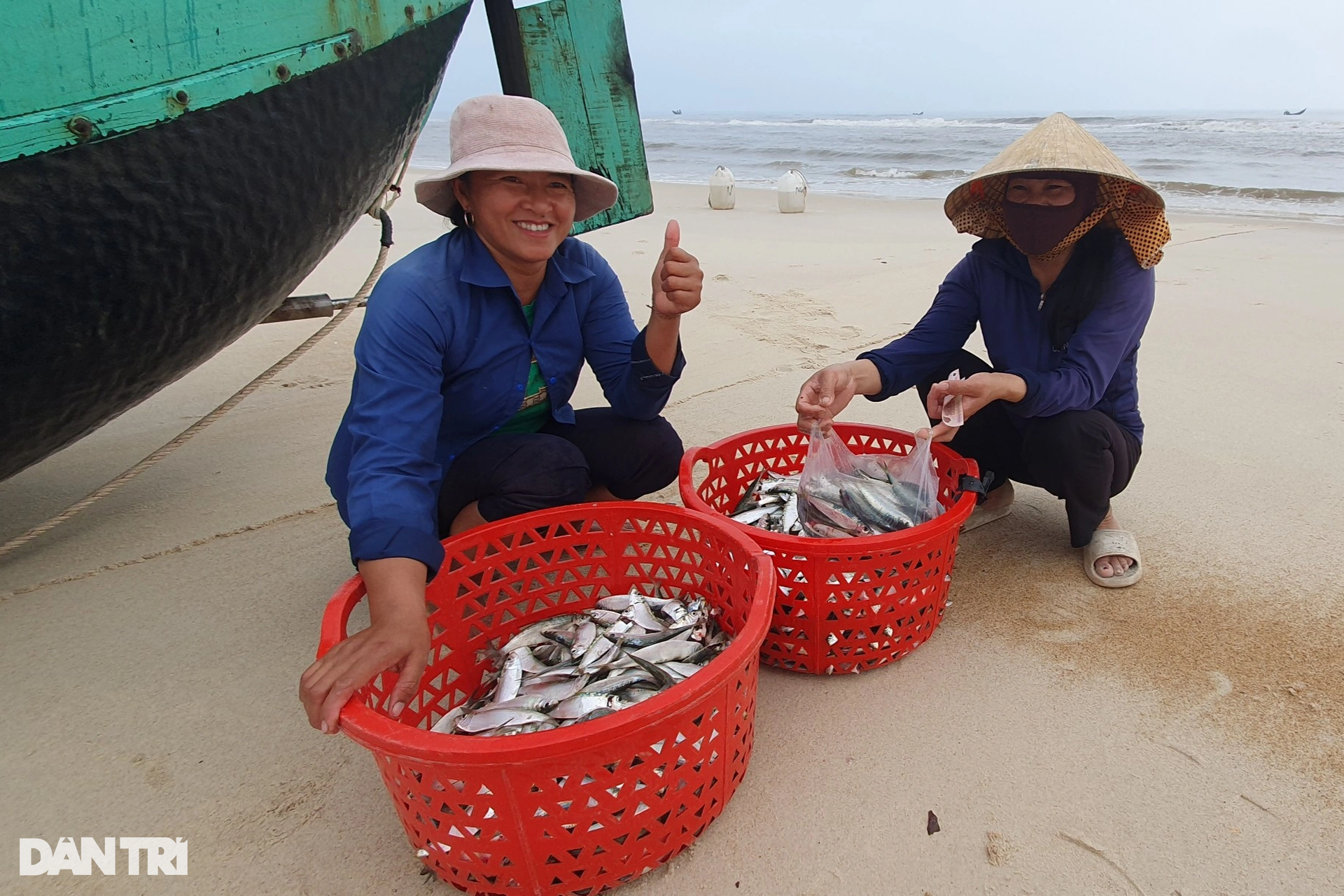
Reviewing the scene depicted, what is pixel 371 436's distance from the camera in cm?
188

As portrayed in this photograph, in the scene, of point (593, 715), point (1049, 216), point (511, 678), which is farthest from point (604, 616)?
point (1049, 216)

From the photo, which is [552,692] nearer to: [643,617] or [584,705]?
[584,705]

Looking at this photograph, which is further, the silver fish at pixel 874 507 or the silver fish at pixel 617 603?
the silver fish at pixel 874 507

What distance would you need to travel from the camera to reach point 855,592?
204cm

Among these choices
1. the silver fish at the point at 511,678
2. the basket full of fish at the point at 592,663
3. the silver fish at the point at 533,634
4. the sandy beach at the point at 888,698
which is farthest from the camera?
the silver fish at the point at 533,634

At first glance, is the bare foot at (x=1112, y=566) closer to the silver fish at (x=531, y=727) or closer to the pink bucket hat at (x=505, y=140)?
the silver fish at (x=531, y=727)

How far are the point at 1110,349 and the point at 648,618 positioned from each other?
5.27 feet

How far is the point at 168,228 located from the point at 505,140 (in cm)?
105

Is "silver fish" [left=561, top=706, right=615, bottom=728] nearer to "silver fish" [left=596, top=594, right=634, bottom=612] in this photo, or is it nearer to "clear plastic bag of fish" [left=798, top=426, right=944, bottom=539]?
"silver fish" [left=596, top=594, right=634, bottom=612]

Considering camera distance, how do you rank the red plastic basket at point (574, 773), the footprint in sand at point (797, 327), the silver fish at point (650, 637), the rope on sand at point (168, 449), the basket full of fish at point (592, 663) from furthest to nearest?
1. the footprint in sand at point (797, 327)
2. the rope on sand at point (168, 449)
3. the silver fish at point (650, 637)
4. the basket full of fish at point (592, 663)
5. the red plastic basket at point (574, 773)

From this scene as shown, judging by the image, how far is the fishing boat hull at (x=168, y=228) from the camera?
2.04 metres

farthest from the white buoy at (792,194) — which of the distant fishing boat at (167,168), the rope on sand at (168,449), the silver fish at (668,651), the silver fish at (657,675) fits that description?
the silver fish at (657,675)

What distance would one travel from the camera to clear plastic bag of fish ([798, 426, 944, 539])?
7.78 feet

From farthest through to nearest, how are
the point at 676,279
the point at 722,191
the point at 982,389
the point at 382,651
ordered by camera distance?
the point at 722,191 < the point at 982,389 < the point at 676,279 < the point at 382,651
